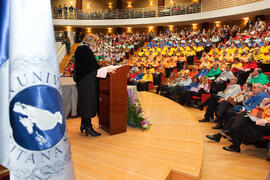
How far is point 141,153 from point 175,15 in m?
16.2

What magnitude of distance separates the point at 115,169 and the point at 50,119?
4.10 ft

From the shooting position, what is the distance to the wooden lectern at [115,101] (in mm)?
2777

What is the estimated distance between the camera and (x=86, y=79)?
2664 mm

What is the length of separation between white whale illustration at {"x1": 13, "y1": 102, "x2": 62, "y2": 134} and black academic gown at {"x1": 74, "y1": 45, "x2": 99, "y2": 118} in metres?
1.77

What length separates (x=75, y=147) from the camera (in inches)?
97.2

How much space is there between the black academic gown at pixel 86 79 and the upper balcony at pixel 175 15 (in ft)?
39.5

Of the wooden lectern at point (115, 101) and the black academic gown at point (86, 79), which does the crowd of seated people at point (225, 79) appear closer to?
the wooden lectern at point (115, 101)

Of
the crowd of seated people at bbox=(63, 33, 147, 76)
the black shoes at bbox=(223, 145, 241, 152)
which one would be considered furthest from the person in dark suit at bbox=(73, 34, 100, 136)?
the crowd of seated people at bbox=(63, 33, 147, 76)

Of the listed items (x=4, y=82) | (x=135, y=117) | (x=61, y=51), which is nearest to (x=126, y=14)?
(x=61, y=51)

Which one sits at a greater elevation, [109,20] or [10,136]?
[109,20]

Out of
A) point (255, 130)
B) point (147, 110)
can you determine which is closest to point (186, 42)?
point (147, 110)

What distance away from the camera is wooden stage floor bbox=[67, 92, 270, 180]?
1956 millimetres

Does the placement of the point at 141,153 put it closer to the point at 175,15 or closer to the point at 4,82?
the point at 4,82

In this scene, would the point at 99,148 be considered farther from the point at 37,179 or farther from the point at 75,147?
the point at 37,179
